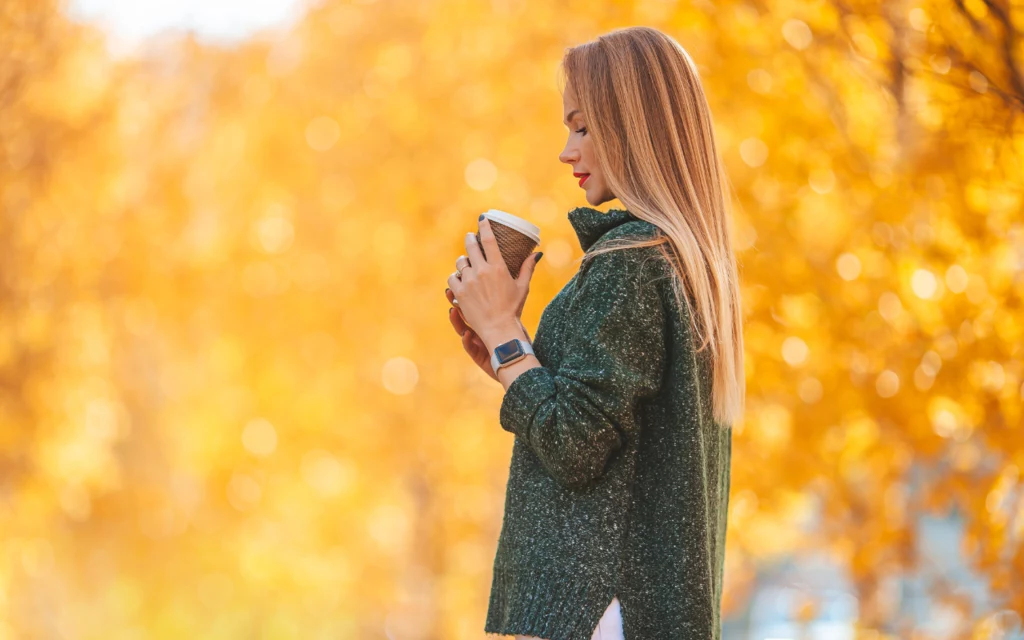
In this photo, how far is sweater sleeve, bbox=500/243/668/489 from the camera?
4.13ft

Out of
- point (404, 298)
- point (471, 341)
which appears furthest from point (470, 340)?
point (404, 298)

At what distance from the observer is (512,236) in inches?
55.5

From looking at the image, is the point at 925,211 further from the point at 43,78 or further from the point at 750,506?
the point at 43,78

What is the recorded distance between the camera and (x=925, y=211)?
3.00 meters

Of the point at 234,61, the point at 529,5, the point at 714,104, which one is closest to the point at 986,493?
the point at 714,104

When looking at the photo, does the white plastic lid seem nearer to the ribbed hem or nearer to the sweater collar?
the sweater collar

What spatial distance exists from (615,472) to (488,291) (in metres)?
0.31

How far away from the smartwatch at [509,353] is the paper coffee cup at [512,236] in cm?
13

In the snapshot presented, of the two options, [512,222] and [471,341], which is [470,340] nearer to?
[471,341]

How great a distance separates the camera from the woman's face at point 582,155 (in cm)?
142

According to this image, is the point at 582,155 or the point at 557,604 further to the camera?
the point at 582,155

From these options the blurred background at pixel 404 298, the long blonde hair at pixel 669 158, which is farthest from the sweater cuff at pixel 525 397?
the blurred background at pixel 404 298

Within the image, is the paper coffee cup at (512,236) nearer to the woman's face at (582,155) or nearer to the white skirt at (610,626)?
the woman's face at (582,155)

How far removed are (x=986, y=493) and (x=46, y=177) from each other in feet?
18.8
